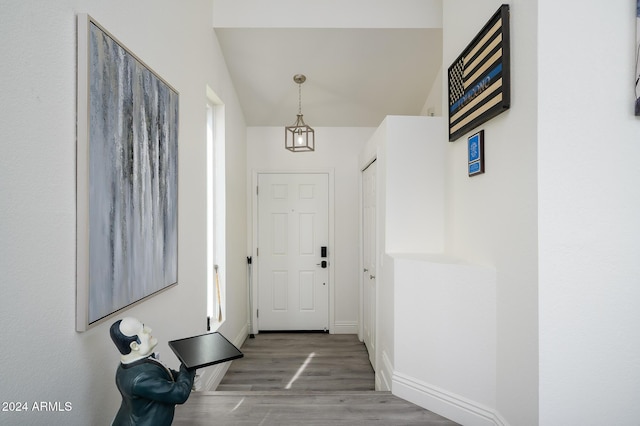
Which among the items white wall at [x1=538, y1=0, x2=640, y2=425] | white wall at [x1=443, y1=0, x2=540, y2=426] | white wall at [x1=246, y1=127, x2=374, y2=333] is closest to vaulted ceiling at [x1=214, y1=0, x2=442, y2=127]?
white wall at [x1=246, y1=127, x2=374, y2=333]

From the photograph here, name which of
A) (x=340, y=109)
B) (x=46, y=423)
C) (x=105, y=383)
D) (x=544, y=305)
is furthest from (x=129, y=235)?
(x=340, y=109)

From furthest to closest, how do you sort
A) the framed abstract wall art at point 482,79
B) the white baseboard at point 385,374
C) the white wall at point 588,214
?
the white baseboard at point 385,374
the framed abstract wall art at point 482,79
the white wall at point 588,214

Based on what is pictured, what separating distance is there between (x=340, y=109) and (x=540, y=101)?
271 cm

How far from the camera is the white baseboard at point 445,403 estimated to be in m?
1.76

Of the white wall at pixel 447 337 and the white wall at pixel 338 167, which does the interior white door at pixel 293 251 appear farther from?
the white wall at pixel 447 337

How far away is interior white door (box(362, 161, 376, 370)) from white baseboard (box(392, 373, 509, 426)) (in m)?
1.04

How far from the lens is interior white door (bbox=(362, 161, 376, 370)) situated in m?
3.21

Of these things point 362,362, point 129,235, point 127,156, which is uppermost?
point 127,156

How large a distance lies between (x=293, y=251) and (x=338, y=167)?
1.15 meters

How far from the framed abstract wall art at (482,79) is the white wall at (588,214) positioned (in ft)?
0.76

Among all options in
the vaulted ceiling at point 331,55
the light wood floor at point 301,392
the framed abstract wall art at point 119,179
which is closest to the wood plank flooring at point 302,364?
the light wood floor at point 301,392

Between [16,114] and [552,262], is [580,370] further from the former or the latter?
[16,114]

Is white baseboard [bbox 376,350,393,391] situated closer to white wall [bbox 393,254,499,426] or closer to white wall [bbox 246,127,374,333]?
white wall [bbox 393,254,499,426]

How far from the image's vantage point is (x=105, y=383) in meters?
1.35
